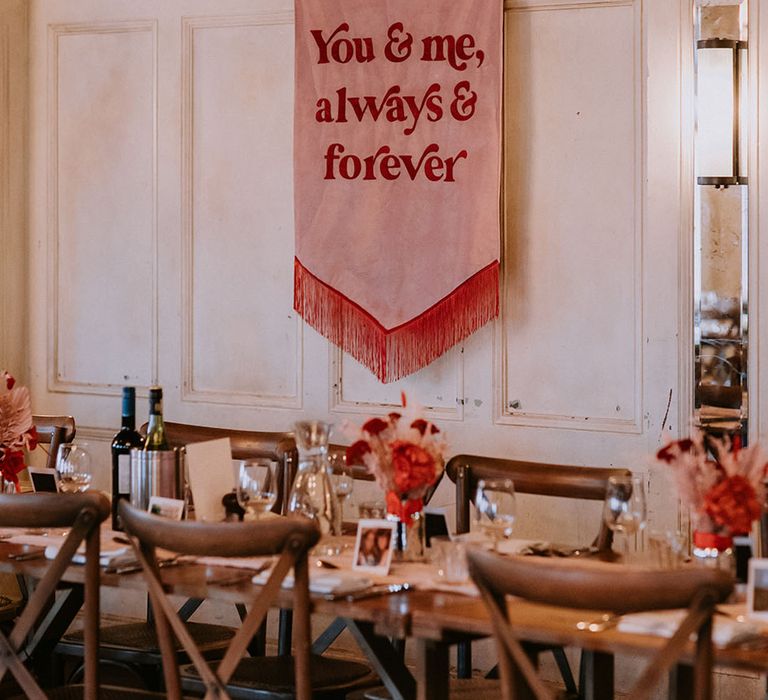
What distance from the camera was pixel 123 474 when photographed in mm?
3125

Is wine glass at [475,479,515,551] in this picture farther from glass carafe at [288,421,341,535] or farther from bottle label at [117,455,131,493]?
bottle label at [117,455,131,493]

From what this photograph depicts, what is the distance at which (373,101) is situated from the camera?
4371 mm

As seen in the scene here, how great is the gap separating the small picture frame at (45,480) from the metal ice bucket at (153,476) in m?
0.36

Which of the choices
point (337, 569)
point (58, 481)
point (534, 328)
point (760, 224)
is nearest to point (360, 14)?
point (534, 328)

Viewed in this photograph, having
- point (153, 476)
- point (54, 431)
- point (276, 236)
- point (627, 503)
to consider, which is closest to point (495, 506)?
point (627, 503)

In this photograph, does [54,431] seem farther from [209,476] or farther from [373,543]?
[373,543]

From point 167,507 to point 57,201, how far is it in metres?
2.50

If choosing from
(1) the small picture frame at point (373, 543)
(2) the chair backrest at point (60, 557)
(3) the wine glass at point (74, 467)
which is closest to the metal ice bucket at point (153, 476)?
(3) the wine glass at point (74, 467)

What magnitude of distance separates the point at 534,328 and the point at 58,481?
1.71 m

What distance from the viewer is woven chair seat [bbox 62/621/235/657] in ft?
10.8

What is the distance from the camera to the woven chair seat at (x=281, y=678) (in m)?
2.89

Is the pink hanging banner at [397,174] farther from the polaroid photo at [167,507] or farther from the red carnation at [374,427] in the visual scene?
the polaroid photo at [167,507]

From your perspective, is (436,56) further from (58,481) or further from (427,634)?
(427,634)

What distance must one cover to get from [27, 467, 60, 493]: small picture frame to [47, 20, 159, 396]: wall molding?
5.07ft
